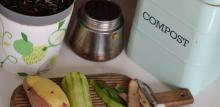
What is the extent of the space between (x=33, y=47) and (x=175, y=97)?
9.9 inches

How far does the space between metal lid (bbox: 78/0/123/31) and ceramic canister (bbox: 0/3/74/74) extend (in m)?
0.07

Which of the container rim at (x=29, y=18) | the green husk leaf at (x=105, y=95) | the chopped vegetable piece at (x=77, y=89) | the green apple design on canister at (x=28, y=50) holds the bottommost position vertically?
the green husk leaf at (x=105, y=95)

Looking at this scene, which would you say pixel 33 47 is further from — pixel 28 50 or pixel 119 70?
pixel 119 70

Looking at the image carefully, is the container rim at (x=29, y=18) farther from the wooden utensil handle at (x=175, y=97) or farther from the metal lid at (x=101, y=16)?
the wooden utensil handle at (x=175, y=97)

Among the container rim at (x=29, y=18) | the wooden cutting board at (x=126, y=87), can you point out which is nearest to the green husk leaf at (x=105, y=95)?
the wooden cutting board at (x=126, y=87)

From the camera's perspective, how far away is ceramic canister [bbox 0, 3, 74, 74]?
0.62m

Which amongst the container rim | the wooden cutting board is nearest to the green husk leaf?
the wooden cutting board

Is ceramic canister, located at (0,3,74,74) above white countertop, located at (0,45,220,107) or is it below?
above

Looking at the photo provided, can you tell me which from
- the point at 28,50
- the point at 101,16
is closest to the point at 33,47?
the point at 28,50

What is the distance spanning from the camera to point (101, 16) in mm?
730

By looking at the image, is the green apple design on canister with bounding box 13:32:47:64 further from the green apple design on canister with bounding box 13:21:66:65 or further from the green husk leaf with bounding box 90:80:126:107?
the green husk leaf with bounding box 90:80:126:107

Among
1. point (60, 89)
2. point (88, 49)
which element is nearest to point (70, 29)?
point (88, 49)

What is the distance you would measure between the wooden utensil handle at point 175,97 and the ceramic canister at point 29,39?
7.6 inches

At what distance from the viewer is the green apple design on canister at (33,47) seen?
0.64 meters
